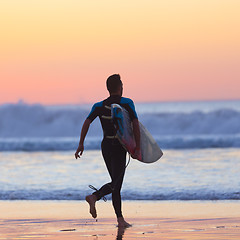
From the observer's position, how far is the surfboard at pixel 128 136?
5980 millimetres

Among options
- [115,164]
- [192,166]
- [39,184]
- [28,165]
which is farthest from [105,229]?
[28,165]

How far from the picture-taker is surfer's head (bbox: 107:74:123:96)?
6141 mm

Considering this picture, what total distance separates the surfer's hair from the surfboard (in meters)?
0.22

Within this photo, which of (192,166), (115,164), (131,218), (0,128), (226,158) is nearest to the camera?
(115,164)

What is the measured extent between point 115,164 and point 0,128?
27.8m

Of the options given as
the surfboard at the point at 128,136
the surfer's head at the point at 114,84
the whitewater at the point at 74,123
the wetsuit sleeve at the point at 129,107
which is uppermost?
the whitewater at the point at 74,123

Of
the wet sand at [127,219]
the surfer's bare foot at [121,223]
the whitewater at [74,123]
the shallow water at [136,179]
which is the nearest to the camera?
the wet sand at [127,219]

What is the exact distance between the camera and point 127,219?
7.07 metres

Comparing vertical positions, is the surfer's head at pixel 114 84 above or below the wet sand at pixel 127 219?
above

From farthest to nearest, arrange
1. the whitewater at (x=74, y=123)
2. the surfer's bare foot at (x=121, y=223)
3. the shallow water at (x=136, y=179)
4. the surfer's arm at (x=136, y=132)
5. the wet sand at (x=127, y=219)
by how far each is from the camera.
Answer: the whitewater at (x=74, y=123) → the shallow water at (x=136, y=179) → the surfer's bare foot at (x=121, y=223) → the surfer's arm at (x=136, y=132) → the wet sand at (x=127, y=219)

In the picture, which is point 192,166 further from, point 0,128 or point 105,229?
point 0,128

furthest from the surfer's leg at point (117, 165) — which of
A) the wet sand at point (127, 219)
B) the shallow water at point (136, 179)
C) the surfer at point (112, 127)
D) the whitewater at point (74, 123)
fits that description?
the whitewater at point (74, 123)

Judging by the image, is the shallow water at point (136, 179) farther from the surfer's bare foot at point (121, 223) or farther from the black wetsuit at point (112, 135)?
the black wetsuit at point (112, 135)

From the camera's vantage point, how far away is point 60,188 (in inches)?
397
